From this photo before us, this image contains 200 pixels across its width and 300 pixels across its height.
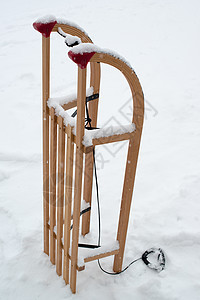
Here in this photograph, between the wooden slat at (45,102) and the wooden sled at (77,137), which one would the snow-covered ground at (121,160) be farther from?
the wooden slat at (45,102)

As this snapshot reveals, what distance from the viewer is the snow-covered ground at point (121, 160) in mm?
2219

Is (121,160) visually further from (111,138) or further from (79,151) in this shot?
(79,151)

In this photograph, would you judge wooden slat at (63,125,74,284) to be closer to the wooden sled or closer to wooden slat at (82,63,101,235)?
the wooden sled

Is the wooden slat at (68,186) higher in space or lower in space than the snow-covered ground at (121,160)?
higher

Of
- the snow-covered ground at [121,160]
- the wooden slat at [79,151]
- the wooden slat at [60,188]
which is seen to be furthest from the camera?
the snow-covered ground at [121,160]

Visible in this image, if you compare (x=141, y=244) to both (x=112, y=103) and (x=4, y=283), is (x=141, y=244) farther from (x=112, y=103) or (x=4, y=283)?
(x=112, y=103)

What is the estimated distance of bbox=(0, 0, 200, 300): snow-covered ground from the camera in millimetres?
2219

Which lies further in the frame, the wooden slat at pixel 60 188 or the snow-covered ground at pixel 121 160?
Answer: the snow-covered ground at pixel 121 160

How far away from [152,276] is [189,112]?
8.59 ft

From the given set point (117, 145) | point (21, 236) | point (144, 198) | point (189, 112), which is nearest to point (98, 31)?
point (189, 112)

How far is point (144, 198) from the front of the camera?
290 centimetres

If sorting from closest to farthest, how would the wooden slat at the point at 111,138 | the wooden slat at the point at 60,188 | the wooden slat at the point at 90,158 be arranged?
the wooden slat at the point at 111,138, the wooden slat at the point at 60,188, the wooden slat at the point at 90,158

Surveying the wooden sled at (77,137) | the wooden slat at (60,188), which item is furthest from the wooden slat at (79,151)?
the wooden slat at (60,188)

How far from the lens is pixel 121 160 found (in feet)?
11.5
